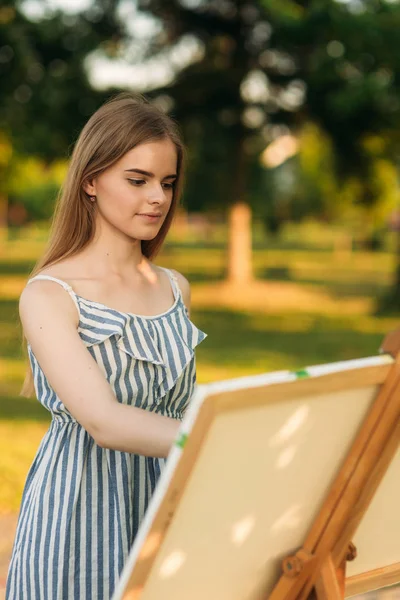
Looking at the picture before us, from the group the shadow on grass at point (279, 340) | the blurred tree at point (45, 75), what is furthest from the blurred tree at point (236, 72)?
the shadow on grass at point (279, 340)

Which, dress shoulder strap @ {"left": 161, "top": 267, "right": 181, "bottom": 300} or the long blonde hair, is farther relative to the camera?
dress shoulder strap @ {"left": 161, "top": 267, "right": 181, "bottom": 300}

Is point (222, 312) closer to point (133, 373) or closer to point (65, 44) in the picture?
point (65, 44)

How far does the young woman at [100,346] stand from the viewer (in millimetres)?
2072

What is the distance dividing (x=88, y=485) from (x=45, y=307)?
45 cm

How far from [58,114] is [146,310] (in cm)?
1454

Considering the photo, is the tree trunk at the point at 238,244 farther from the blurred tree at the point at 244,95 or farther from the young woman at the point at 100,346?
the young woman at the point at 100,346

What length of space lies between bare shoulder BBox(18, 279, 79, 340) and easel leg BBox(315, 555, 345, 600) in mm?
715

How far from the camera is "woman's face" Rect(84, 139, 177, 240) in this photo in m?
2.11

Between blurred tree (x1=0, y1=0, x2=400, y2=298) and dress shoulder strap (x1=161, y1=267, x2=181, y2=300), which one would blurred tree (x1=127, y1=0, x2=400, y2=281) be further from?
dress shoulder strap (x1=161, y1=267, x2=181, y2=300)

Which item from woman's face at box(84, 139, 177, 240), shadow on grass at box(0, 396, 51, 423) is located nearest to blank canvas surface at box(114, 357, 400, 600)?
woman's face at box(84, 139, 177, 240)

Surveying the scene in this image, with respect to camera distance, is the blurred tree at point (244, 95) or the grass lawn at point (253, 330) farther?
the blurred tree at point (244, 95)

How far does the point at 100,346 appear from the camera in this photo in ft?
6.80

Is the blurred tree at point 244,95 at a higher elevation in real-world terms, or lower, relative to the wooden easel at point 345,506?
higher

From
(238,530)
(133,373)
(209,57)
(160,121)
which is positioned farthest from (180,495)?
(209,57)
